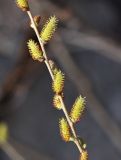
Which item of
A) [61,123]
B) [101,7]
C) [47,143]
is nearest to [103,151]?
[47,143]

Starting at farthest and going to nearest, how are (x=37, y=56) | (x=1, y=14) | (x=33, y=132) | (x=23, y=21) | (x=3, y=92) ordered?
(x=33, y=132) → (x=1, y=14) → (x=23, y=21) → (x=3, y=92) → (x=37, y=56)

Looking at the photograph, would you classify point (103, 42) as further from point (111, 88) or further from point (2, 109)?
point (111, 88)

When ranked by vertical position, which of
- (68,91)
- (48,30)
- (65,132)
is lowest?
(65,132)

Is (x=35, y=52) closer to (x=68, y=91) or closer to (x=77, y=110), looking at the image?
(x=77, y=110)

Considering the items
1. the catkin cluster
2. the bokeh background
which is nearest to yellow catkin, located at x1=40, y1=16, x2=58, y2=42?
the catkin cluster

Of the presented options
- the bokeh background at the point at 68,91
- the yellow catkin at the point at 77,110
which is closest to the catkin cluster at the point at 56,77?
the yellow catkin at the point at 77,110

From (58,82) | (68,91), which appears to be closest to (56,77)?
(58,82)

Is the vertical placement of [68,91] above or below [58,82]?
above

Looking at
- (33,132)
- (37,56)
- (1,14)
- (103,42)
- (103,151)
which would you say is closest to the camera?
(37,56)

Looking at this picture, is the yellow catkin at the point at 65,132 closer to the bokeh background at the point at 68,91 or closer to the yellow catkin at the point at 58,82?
the yellow catkin at the point at 58,82

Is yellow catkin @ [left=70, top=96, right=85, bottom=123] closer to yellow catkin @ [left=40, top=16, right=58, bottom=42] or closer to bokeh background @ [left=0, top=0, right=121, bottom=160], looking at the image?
yellow catkin @ [left=40, top=16, right=58, bottom=42]

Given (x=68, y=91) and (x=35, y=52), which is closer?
(x=35, y=52)
